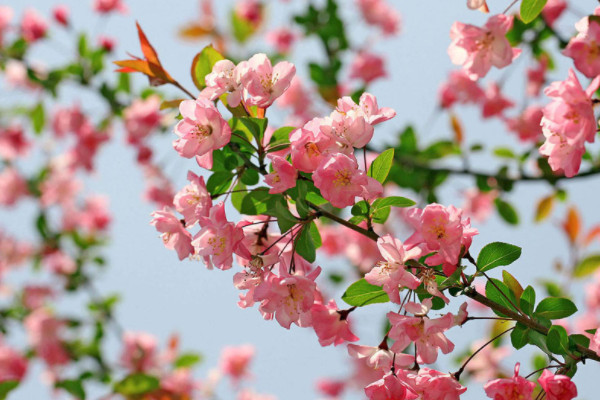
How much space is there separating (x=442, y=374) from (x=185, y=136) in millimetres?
618

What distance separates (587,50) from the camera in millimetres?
1027

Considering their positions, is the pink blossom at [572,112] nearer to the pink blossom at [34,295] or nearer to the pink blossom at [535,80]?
the pink blossom at [535,80]

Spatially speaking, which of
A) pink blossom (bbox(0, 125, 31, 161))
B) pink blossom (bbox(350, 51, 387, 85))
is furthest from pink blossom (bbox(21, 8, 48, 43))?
pink blossom (bbox(350, 51, 387, 85))

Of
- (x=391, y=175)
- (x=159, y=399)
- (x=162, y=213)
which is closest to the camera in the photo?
(x=162, y=213)

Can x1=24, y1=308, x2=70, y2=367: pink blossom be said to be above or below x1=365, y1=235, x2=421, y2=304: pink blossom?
above

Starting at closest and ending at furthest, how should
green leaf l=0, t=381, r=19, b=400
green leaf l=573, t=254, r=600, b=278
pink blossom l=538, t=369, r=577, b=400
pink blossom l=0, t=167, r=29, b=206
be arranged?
pink blossom l=538, t=369, r=577, b=400 → green leaf l=0, t=381, r=19, b=400 → green leaf l=573, t=254, r=600, b=278 → pink blossom l=0, t=167, r=29, b=206

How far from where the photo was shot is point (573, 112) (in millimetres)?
935

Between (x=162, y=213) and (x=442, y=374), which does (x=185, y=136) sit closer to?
(x=162, y=213)

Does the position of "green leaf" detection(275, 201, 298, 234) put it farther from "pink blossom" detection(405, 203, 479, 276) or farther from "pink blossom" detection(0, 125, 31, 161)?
"pink blossom" detection(0, 125, 31, 161)

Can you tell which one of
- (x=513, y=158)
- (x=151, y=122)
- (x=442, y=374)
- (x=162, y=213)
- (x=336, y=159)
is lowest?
(x=442, y=374)

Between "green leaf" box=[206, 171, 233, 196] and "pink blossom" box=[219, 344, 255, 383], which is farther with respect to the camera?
"pink blossom" box=[219, 344, 255, 383]

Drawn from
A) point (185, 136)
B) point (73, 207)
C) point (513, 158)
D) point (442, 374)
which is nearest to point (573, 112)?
point (442, 374)

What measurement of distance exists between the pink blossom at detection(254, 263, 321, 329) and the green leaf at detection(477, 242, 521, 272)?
0.30 meters

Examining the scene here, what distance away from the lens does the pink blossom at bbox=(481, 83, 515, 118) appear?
3082 mm
